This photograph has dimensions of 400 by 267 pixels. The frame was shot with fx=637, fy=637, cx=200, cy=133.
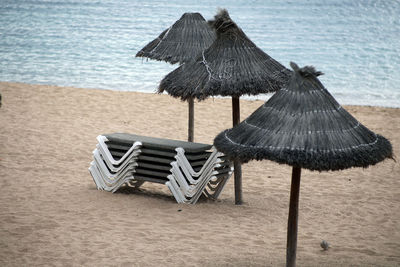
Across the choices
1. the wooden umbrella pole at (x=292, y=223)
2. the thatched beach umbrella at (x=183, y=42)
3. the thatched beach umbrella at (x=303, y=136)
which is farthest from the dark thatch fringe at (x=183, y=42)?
the wooden umbrella pole at (x=292, y=223)

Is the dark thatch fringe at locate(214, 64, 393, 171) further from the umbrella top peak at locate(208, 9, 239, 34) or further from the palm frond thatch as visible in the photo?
the umbrella top peak at locate(208, 9, 239, 34)

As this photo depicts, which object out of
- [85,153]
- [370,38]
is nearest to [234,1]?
[370,38]

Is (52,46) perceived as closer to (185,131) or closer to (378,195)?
(185,131)

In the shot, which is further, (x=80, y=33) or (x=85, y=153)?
(x=80, y=33)

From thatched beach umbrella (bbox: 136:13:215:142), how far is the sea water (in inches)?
387

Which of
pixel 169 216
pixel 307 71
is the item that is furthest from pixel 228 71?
pixel 307 71

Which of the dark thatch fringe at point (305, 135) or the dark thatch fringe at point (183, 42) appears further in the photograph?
the dark thatch fringe at point (183, 42)

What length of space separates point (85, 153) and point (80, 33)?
33.4 metres

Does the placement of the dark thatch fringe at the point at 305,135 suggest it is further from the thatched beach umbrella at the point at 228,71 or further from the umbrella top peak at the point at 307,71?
the thatched beach umbrella at the point at 228,71

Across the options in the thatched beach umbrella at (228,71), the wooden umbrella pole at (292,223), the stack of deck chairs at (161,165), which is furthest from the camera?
the stack of deck chairs at (161,165)

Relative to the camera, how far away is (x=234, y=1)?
63.6 meters

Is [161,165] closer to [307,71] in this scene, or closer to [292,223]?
[292,223]

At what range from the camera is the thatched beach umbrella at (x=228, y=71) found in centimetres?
806

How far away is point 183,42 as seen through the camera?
1062 centimetres
